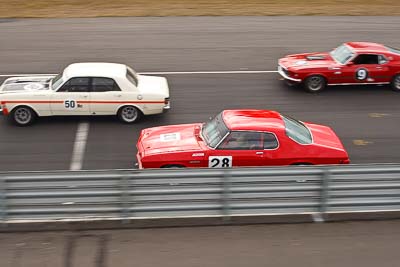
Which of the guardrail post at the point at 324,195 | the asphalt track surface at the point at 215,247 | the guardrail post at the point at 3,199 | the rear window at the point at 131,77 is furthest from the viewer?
the rear window at the point at 131,77

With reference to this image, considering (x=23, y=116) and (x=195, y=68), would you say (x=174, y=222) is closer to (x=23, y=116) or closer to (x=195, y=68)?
(x=23, y=116)

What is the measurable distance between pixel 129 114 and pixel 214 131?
3502 mm

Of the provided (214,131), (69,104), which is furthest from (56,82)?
(214,131)

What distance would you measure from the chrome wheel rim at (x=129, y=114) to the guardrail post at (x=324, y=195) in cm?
632

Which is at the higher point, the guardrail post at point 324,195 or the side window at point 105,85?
the side window at point 105,85

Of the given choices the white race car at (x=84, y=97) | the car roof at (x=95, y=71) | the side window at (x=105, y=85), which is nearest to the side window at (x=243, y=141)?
the white race car at (x=84, y=97)

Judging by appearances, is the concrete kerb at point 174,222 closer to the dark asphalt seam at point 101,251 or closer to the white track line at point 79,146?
the dark asphalt seam at point 101,251

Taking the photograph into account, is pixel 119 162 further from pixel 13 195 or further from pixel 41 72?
pixel 41 72

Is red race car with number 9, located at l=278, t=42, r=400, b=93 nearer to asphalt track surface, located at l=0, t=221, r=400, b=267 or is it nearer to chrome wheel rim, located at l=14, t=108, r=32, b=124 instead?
chrome wheel rim, located at l=14, t=108, r=32, b=124

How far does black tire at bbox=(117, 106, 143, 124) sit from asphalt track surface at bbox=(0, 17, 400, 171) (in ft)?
0.69

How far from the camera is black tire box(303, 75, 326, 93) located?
16.0 meters

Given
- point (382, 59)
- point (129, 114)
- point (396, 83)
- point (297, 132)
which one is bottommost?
point (129, 114)

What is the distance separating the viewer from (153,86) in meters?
14.2

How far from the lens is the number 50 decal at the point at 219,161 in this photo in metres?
10.4
